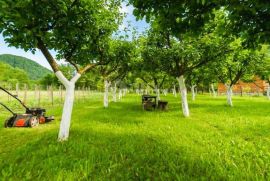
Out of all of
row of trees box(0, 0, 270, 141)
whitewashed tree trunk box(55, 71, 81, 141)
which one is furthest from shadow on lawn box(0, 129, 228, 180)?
row of trees box(0, 0, 270, 141)

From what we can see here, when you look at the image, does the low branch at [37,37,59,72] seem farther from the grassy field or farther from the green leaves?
the grassy field

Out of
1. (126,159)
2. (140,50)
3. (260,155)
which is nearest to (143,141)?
(126,159)

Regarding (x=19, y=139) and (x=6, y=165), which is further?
(x=19, y=139)

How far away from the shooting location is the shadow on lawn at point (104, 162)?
5.88m

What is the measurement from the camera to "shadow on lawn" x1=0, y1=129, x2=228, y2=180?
19.3 feet

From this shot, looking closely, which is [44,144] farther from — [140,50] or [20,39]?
[140,50]

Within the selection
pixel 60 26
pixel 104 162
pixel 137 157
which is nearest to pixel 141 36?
pixel 60 26

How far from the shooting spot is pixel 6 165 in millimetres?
6652

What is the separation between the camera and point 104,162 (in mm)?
6809

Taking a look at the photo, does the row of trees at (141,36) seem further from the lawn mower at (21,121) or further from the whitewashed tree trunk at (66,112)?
the lawn mower at (21,121)

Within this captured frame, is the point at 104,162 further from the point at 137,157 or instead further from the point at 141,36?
the point at 141,36

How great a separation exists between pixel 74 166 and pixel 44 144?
9.67 feet

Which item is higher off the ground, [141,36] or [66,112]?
[141,36]

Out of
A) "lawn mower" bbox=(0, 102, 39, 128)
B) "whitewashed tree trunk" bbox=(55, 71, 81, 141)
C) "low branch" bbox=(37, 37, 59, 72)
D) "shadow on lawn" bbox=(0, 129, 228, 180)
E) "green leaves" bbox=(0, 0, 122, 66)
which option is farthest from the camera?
"lawn mower" bbox=(0, 102, 39, 128)
